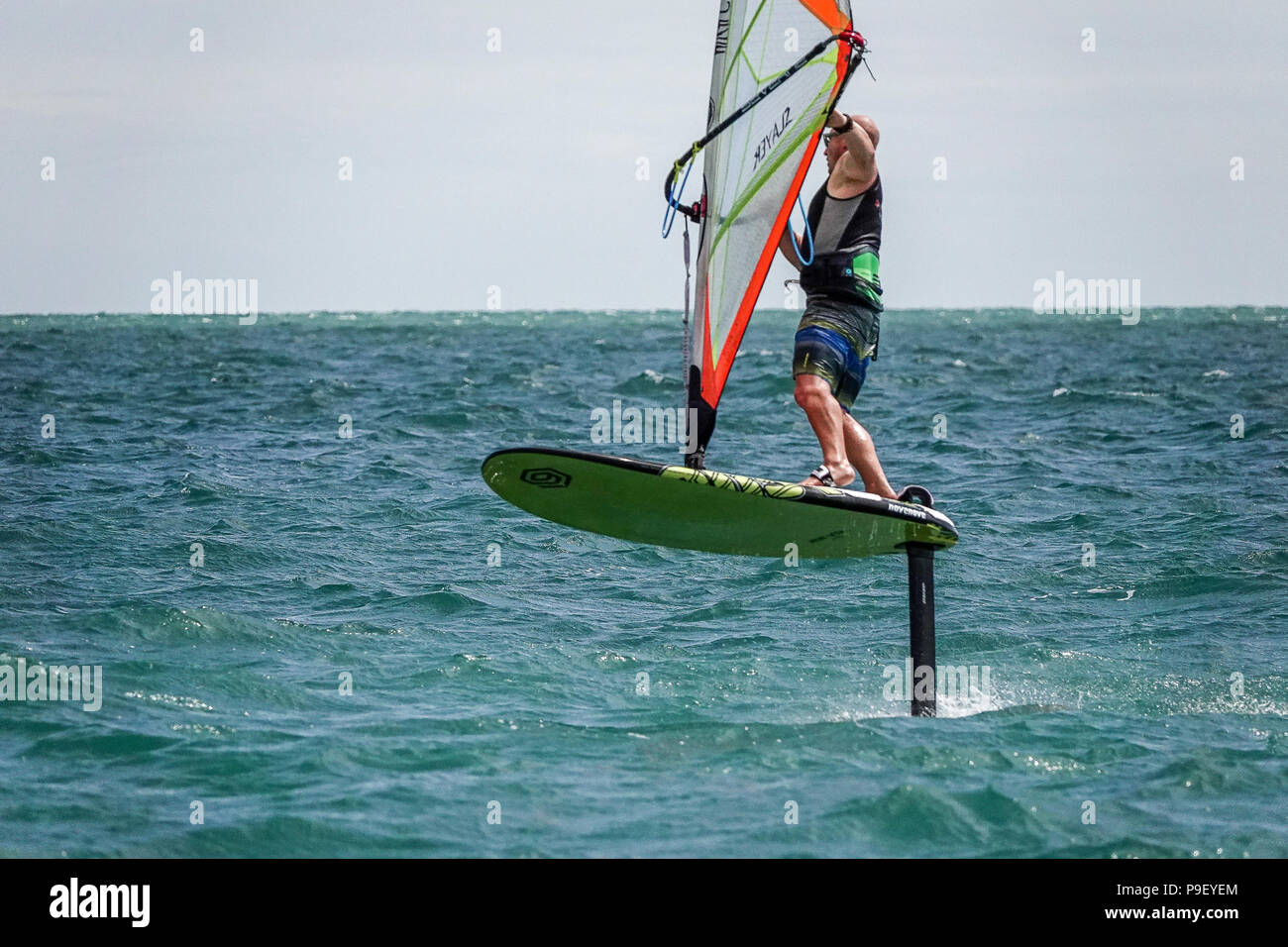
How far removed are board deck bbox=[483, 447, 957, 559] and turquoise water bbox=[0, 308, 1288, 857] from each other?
1137 mm

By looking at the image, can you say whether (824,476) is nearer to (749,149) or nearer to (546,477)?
(546,477)

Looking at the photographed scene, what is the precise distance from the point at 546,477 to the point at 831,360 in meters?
1.84

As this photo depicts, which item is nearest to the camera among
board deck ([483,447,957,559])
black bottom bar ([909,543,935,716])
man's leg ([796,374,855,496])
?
board deck ([483,447,957,559])

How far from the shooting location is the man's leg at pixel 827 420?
8945 millimetres

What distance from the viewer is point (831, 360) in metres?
9.02

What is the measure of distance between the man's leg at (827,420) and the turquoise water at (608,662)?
1604 mm

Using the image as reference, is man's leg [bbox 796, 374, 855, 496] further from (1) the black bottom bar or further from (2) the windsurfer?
(1) the black bottom bar

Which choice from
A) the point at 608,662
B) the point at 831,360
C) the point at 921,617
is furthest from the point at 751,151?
the point at 608,662

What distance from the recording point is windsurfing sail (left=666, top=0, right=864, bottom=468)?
26.9 ft

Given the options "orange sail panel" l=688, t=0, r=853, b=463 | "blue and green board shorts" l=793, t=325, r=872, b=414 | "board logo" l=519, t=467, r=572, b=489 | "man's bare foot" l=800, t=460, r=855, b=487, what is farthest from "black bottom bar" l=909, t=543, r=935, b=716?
"board logo" l=519, t=467, r=572, b=489

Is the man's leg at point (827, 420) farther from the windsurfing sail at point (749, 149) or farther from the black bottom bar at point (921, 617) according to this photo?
the black bottom bar at point (921, 617)
